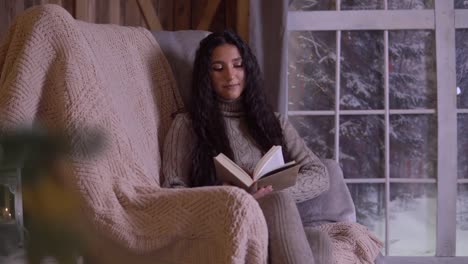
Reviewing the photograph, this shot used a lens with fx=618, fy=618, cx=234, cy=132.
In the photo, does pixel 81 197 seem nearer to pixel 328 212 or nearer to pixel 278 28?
pixel 328 212

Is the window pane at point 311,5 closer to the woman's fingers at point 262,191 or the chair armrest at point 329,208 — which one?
the chair armrest at point 329,208

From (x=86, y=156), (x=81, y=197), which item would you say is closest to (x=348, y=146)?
(x=81, y=197)

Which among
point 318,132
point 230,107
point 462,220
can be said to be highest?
point 230,107

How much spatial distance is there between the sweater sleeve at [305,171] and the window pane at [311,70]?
718mm

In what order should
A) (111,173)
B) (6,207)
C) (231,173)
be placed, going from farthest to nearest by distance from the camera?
1. (231,173)
2. (111,173)
3. (6,207)

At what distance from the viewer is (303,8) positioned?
105 inches

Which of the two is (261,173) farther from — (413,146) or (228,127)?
(413,146)

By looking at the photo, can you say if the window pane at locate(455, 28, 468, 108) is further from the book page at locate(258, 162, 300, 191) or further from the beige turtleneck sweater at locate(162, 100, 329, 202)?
the book page at locate(258, 162, 300, 191)

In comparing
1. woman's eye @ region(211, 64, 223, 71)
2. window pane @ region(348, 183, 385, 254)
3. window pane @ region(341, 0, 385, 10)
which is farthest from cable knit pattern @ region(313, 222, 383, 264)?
window pane @ region(341, 0, 385, 10)

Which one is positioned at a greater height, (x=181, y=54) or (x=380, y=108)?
(x=181, y=54)

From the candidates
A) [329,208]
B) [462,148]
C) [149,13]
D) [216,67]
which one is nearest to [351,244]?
[329,208]

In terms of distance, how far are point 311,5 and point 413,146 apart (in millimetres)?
746

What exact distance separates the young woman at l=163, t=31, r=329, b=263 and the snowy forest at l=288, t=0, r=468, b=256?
2.40 feet

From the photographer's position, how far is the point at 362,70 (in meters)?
2.65
